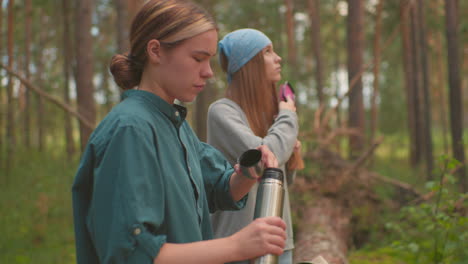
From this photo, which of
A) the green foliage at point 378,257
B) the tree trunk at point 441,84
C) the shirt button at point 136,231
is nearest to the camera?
the shirt button at point 136,231

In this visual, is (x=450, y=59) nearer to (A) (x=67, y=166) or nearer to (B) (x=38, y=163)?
(A) (x=67, y=166)

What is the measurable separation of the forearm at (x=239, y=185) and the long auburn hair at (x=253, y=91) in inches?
34.8

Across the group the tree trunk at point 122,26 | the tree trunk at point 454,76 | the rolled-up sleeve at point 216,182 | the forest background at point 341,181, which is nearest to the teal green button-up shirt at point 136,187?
the rolled-up sleeve at point 216,182

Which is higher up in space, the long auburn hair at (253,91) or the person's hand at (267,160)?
the long auburn hair at (253,91)

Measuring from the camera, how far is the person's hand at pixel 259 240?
124 centimetres

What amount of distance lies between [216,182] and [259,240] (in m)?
0.58

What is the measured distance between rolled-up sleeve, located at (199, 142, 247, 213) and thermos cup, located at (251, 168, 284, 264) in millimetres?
277

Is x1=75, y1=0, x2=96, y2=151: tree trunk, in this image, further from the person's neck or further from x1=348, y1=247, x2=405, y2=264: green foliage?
the person's neck

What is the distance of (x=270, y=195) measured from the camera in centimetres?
144

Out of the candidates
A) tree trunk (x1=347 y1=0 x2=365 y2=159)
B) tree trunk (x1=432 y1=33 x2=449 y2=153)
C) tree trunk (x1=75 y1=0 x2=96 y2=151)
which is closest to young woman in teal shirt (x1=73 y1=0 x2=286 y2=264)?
tree trunk (x1=75 y1=0 x2=96 y2=151)

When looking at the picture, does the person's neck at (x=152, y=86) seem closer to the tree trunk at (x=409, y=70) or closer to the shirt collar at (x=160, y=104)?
the shirt collar at (x=160, y=104)

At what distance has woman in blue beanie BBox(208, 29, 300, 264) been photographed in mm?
2357

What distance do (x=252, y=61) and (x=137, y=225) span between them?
1598 millimetres

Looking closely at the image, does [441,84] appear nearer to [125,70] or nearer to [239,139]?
[239,139]
